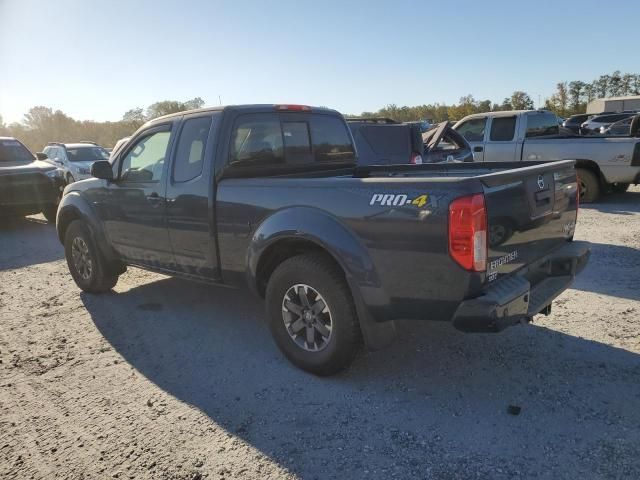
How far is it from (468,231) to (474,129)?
953 centimetres

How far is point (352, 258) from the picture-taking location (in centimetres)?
304

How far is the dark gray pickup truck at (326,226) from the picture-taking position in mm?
2713

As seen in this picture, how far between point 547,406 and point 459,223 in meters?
1.37

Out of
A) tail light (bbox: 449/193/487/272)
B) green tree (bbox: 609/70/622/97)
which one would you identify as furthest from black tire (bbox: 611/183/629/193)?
green tree (bbox: 609/70/622/97)

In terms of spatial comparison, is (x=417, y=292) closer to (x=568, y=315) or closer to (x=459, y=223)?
(x=459, y=223)

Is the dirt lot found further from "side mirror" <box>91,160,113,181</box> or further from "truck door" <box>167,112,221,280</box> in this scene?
"side mirror" <box>91,160,113,181</box>

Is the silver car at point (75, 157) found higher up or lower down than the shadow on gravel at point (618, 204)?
higher up

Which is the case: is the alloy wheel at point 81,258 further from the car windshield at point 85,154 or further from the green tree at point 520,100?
the green tree at point 520,100

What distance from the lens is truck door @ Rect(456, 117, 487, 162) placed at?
36.2 feet

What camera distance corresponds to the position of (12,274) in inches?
263

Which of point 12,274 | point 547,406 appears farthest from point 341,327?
point 12,274

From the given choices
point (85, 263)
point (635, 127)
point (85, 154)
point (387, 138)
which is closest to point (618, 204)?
point (635, 127)

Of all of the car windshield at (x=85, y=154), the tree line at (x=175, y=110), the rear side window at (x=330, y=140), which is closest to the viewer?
the rear side window at (x=330, y=140)

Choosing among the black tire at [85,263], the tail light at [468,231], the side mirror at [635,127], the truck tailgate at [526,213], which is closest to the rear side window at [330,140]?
Answer: the truck tailgate at [526,213]
